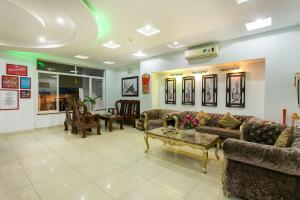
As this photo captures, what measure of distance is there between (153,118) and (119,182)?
3.46 meters

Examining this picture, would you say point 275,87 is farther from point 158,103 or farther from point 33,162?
point 33,162

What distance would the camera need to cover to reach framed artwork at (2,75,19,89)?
488 cm

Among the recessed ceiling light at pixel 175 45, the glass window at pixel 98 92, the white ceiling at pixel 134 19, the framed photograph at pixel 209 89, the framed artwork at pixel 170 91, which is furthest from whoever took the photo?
the glass window at pixel 98 92

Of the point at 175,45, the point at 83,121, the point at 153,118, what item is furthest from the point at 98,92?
the point at 175,45

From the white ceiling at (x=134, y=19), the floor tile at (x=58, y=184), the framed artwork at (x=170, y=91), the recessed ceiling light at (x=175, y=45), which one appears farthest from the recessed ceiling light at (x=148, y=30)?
the floor tile at (x=58, y=184)

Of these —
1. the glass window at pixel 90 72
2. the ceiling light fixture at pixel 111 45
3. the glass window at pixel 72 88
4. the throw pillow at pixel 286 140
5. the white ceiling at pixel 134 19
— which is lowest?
the throw pillow at pixel 286 140

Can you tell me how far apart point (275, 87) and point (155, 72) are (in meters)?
3.75

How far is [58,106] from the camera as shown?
6.20 m

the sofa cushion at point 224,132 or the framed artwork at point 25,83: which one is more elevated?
the framed artwork at point 25,83

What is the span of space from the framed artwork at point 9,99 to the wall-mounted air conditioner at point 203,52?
611 centimetres

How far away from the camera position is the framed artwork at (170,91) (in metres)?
5.66

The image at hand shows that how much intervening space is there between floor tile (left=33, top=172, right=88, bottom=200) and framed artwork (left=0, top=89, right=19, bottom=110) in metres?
4.32

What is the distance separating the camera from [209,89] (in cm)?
475

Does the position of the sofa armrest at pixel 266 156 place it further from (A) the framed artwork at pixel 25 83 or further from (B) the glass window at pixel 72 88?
(A) the framed artwork at pixel 25 83
